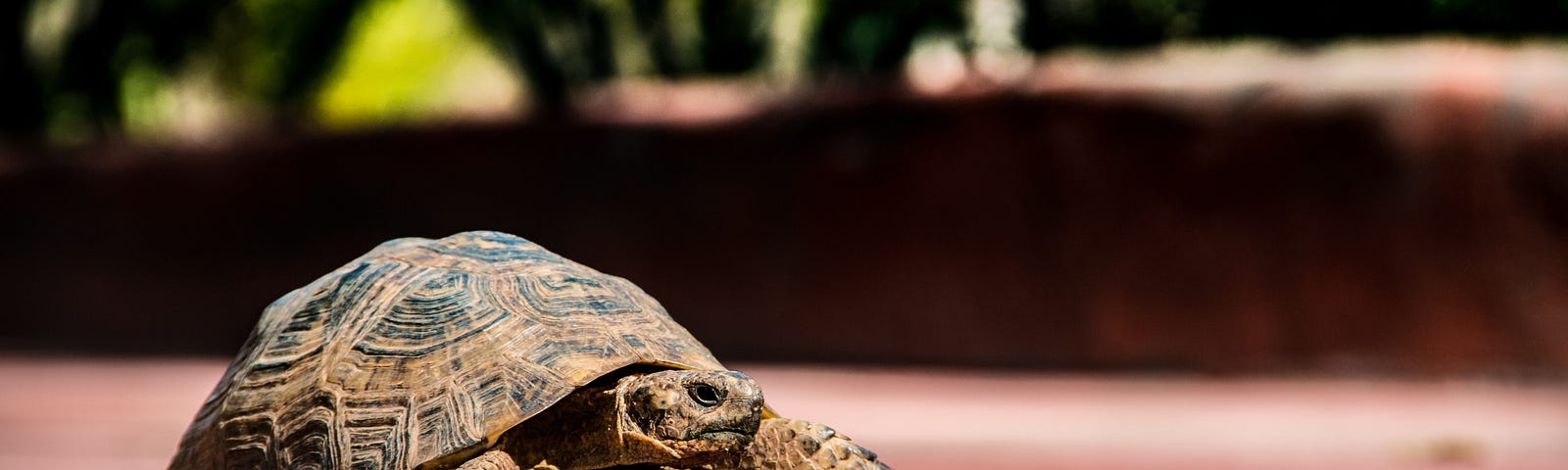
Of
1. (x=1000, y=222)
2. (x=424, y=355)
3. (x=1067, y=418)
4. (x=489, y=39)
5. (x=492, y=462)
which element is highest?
(x=489, y=39)

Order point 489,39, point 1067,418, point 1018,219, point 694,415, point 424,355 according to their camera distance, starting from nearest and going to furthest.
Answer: point 694,415
point 424,355
point 1067,418
point 1018,219
point 489,39

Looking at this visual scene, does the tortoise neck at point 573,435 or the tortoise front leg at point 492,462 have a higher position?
the tortoise neck at point 573,435

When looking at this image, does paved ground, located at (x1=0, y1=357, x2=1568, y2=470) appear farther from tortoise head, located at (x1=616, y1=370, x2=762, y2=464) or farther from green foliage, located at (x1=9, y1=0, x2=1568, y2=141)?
green foliage, located at (x1=9, y1=0, x2=1568, y2=141)

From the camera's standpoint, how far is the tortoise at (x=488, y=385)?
303 cm

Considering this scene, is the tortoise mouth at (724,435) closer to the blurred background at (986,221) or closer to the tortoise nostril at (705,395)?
the tortoise nostril at (705,395)

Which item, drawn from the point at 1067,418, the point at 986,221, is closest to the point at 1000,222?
the point at 986,221

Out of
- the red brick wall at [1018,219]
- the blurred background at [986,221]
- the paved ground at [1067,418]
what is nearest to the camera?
the paved ground at [1067,418]

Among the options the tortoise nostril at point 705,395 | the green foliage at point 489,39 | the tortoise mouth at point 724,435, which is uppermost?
the green foliage at point 489,39

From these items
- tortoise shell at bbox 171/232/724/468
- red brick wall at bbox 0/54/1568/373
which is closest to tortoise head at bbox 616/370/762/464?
tortoise shell at bbox 171/232/724/468

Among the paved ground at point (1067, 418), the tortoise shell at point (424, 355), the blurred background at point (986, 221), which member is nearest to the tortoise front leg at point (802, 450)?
the tortoise shell at point (424, 355)

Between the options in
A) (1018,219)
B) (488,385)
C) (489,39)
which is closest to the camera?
(488,385)

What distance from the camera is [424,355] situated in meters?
3.25

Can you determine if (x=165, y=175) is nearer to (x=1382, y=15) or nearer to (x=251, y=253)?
(x=251, y=253)

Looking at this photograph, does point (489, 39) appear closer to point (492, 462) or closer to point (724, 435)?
point (492, 462)
